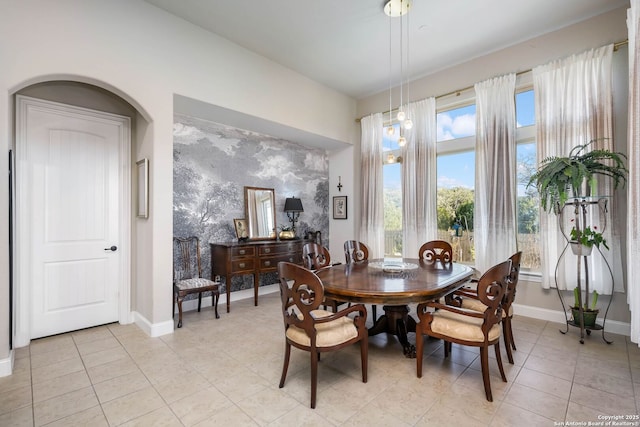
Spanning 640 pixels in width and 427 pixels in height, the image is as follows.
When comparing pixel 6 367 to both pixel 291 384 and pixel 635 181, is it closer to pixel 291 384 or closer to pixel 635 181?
pixel 291 384

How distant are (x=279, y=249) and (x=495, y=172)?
3.19m

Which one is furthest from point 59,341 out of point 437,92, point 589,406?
point 437,92

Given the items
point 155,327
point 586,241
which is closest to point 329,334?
point 155,327

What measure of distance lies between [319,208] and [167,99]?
331 cm

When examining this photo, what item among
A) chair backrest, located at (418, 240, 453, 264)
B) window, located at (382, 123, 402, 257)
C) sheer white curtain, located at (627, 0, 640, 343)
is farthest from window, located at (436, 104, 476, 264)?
sheer white curtain, located at (627, 0, 640, 343)

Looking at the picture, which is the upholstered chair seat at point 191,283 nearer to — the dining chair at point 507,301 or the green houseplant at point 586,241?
the dining chair at point 507,301

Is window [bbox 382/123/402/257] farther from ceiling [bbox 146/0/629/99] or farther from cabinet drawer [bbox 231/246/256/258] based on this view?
cabinet drawer [bbox 231/246/256/258]

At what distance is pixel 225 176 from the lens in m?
4.50

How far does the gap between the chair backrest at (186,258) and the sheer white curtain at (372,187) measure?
2.81 meters

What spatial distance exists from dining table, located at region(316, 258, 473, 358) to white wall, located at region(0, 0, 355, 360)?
77.3 inches

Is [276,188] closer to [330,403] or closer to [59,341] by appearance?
[59,341]

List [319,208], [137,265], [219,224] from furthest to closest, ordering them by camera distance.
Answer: [319,208], [219,224], [137,265]

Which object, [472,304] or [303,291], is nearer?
[303,291]

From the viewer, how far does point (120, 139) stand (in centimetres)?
354
